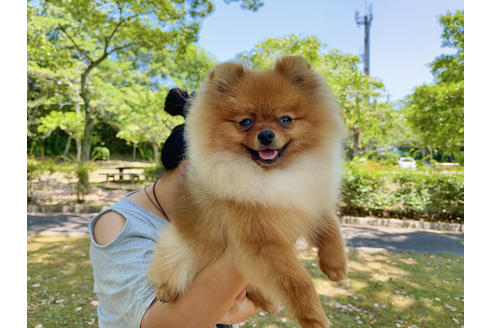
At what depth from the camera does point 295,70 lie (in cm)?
141

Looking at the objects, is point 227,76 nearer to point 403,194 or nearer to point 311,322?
point 311,322

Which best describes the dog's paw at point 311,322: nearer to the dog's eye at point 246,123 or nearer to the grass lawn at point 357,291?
A: the dog's eye at point 246,123

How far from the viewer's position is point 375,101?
11062mm

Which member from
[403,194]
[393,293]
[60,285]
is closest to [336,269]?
[393,293]

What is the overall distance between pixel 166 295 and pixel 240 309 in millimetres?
483

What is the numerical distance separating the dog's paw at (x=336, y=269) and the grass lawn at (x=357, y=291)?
2.04 m

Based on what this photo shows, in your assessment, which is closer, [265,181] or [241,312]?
[265,181]

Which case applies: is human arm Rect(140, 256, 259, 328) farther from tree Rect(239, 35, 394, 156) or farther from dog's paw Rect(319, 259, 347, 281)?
tree Rect(239, 35, 394, 156)

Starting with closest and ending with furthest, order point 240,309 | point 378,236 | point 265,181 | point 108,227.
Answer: point 265,181, point 108,227, point 240,309, point 378,236

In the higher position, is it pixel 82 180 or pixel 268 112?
pixel 268 112

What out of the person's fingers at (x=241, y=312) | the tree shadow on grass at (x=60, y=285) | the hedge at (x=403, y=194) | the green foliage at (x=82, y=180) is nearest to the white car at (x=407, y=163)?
the hedge at (x=403, y=194)

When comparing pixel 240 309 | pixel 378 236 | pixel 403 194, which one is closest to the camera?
pixel 240 309

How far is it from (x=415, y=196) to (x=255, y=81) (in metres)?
8.40

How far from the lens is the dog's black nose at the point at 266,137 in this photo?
1197 millimetres
